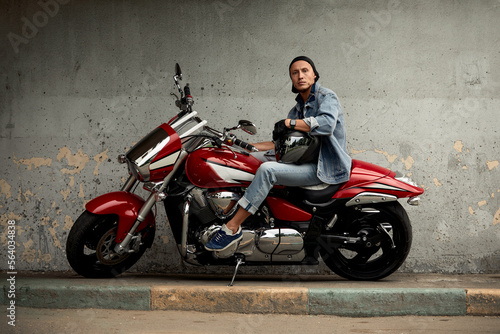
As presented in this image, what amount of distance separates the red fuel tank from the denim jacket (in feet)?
1.92

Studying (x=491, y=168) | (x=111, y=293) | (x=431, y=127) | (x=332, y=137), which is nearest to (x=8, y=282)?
(x=111, y=293)

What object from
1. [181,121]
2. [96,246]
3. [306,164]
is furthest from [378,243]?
[96,246]

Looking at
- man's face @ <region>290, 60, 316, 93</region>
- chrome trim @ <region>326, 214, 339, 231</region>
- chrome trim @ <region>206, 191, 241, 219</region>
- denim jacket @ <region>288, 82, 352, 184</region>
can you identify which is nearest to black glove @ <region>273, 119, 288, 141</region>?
denim jacket @ <region>288, 82, 352, 184</region>

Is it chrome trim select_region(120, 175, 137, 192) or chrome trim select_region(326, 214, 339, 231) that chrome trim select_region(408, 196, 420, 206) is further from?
chrome trim select_region(120, 175, 137, 192)

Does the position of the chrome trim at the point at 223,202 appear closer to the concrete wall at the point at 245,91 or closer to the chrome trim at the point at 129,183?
the chrome trim at the point at 129,183

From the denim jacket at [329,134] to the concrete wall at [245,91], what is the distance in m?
0.94

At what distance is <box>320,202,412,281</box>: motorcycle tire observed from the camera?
4.36 meters

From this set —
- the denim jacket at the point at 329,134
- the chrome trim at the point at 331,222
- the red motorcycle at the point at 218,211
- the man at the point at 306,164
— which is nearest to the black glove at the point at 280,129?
the man at the point at 306,164

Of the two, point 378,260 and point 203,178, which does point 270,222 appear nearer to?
point 203,178

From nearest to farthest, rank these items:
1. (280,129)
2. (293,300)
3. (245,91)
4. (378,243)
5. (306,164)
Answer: (293,300)
(280,129)
(306,164)
(378,243)
(245,91)

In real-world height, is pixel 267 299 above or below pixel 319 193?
below

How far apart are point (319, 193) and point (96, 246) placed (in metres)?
1.88

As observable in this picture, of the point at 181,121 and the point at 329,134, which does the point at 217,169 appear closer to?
the point at 181,121

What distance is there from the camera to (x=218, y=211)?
4.17 m
